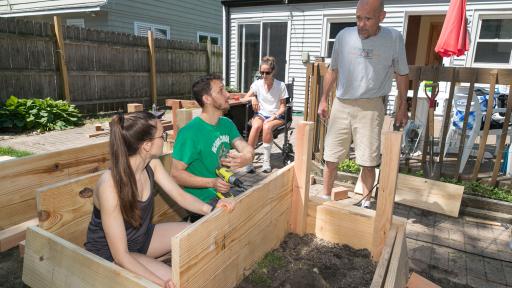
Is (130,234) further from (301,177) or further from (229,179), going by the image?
(301,177)

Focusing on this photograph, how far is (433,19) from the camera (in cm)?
1112

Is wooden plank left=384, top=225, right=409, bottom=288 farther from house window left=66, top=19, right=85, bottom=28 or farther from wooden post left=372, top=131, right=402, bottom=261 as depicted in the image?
house window left=66, top=19, right=85, bottom=28

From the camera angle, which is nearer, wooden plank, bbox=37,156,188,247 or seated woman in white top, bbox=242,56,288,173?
wooden plank, bbox=37,156,188,247

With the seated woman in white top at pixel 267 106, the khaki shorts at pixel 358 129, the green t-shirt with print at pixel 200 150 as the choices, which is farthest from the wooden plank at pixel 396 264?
the seated woman in white top at pixel 267 106

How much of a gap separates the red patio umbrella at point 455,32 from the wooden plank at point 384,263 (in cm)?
434

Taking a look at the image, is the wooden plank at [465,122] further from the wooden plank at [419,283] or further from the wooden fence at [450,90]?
the wooden plank at [419,283]

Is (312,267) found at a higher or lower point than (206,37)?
lower

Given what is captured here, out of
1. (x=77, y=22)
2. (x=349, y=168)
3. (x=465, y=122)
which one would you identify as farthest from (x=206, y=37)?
(x=465, y=122)

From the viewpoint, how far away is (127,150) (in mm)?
1778

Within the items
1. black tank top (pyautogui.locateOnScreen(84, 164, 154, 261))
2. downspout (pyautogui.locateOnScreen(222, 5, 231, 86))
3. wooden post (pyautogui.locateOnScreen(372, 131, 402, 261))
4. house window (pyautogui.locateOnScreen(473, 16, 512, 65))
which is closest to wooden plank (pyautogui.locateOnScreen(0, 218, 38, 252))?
black tank top (pyautogui.locateOnScreen(84, 164, 154, 261))

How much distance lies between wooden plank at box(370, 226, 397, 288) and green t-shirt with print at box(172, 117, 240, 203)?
1.18 m

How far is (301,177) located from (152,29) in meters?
13.3

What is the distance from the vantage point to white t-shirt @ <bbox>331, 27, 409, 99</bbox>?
10.4ft

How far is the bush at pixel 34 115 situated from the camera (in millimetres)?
7637
